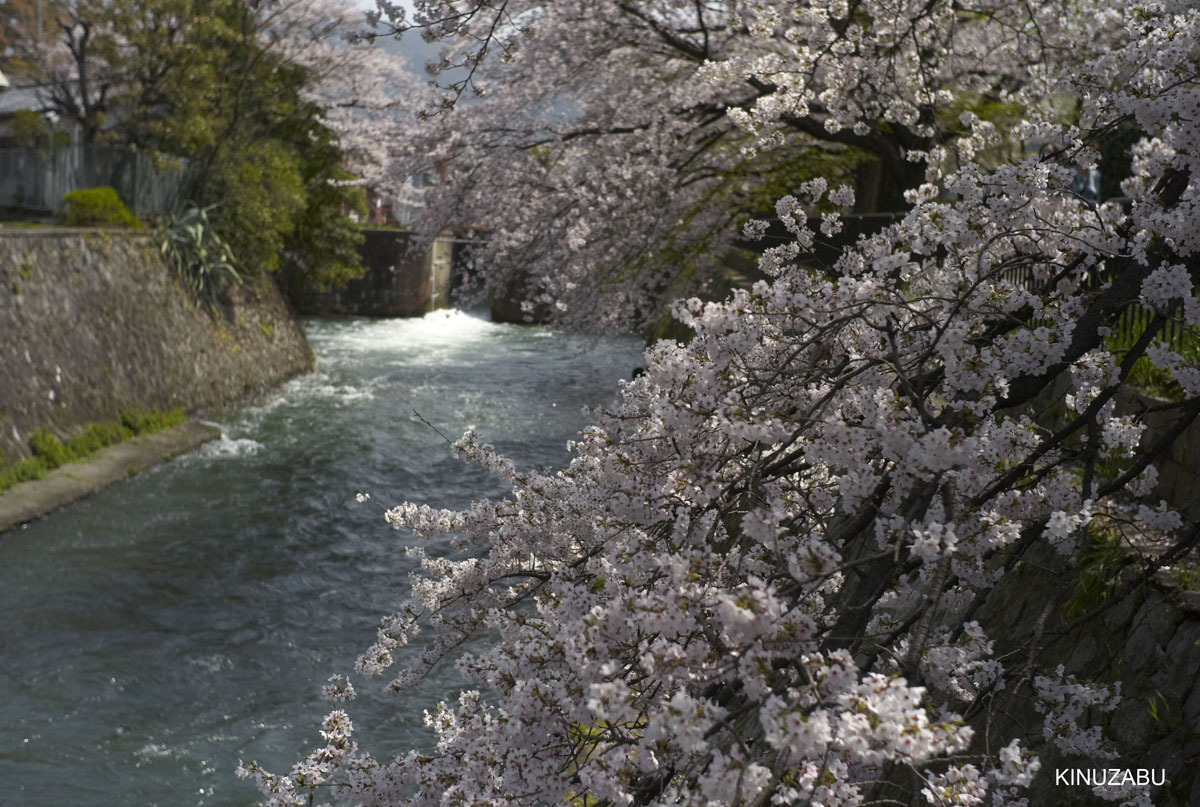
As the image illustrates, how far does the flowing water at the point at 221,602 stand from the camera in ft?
19.9

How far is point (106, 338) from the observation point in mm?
13125

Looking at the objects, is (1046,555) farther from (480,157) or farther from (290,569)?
(480,157)

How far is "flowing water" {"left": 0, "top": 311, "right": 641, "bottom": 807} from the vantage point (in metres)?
6.08

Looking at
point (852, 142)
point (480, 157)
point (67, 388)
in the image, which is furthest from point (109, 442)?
point (852, 142)

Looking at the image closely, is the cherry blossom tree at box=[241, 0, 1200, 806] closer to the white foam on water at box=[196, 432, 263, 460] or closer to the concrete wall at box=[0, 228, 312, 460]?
the concrete wall at box=[0, 228, 312, 460]

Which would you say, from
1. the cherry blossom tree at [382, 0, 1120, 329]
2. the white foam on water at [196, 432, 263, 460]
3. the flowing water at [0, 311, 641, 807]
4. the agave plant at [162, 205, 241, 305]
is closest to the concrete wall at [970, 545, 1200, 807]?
the flowing water at [0, 311, 641, 807]

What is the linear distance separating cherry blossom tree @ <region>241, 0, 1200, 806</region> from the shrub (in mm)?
12777

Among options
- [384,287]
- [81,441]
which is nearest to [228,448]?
[81,441]

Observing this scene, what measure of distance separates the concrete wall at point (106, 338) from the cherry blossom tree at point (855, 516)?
29.1 ft

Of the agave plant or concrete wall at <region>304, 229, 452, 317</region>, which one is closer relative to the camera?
the agave plant

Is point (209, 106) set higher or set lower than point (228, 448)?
higher

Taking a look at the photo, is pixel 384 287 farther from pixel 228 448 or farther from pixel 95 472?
pixel 95 472

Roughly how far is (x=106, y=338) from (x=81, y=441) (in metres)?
1.88

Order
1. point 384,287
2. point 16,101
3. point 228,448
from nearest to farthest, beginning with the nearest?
point 228,448 → point 384,287 → point 16,101
